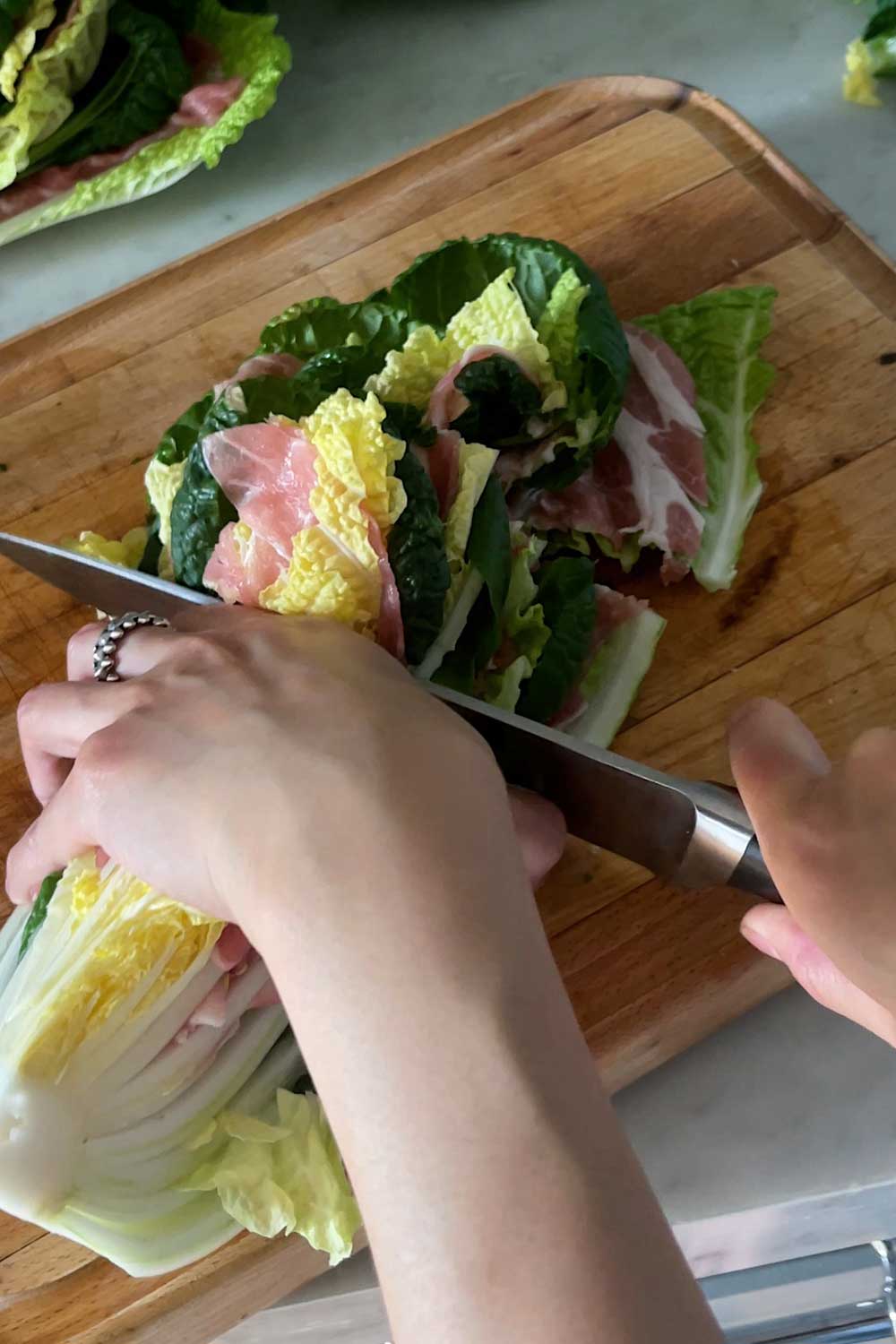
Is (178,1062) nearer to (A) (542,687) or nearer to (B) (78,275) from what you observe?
(A) (542,687)

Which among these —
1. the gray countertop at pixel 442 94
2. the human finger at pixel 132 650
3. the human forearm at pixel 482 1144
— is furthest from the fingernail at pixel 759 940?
the gray countertop at pixel 442 94

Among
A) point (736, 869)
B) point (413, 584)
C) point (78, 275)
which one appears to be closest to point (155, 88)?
point (78, 275)

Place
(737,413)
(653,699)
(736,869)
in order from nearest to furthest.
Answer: (736,869), (653,699), (737,413)

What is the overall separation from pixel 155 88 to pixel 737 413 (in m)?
1.09

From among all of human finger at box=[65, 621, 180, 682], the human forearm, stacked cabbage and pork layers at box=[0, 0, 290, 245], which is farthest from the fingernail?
stacked cabbage and pork layers at box=[0, 0, 290, 245]

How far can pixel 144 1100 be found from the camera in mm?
1167

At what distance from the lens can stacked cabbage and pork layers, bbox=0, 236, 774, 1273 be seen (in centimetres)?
114

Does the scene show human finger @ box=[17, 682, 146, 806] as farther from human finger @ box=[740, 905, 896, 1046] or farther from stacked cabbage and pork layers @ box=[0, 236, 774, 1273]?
human finger @ box=[740, 905, 896, 1046]

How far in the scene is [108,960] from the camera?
1.16m

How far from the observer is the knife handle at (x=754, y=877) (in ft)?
3.51

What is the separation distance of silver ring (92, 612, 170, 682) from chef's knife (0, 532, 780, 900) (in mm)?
72

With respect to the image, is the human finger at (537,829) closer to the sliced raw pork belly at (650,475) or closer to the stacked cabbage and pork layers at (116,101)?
the sliced raw pork belly at (650,475)

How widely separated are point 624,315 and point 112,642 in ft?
2.87

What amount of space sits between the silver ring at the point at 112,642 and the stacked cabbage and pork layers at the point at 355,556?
0.29 ft
